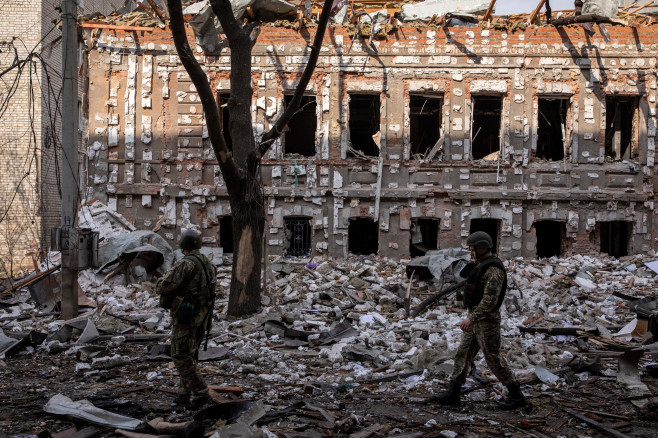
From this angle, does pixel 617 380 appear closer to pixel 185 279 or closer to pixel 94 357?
pixel 185 279

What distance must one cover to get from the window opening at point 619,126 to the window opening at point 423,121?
5321 mm

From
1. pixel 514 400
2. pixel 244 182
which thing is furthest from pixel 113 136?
pixel 514 400

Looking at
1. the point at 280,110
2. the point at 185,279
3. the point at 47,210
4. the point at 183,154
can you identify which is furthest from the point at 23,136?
the point at 185,279

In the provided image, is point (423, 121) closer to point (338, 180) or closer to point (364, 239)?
point (364, 239)

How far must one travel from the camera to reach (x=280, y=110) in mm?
15164

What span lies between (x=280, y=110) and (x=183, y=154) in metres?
3.20

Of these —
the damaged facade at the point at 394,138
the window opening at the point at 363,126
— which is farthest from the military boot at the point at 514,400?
the window opening at the point at 363,126

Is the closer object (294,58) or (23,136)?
(294,58)

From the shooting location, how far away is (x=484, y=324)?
17.5 ft

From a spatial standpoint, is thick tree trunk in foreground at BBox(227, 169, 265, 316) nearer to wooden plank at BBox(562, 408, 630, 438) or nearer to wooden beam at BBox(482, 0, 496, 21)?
wooden plank at BBox(562, 408, 630, 438)

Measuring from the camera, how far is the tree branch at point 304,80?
7566 mm

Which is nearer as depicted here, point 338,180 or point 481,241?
point 481,241

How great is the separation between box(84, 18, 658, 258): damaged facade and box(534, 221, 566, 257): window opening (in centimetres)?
152

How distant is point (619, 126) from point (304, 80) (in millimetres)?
12292
